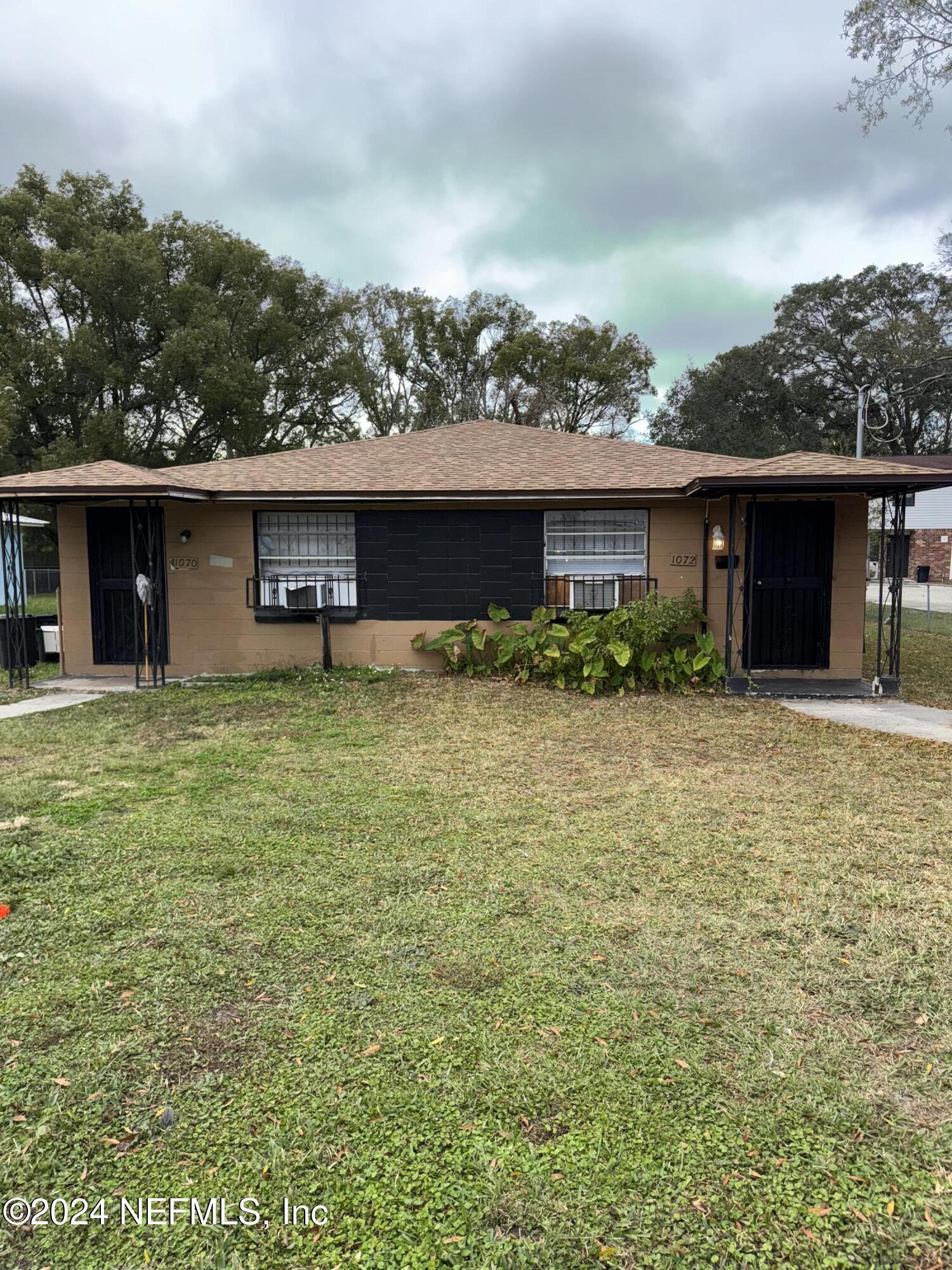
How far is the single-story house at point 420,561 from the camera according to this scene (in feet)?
29.4

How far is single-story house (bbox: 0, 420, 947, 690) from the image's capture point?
8.96 metres

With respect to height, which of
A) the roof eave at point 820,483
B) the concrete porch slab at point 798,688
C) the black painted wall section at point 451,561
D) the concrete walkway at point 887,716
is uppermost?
the roof eave at point 820,483

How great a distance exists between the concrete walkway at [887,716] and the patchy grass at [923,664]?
0.37 metres

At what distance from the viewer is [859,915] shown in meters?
3.08

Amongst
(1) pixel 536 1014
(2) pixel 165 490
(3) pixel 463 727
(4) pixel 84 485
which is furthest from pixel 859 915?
(4) pixel 84 485

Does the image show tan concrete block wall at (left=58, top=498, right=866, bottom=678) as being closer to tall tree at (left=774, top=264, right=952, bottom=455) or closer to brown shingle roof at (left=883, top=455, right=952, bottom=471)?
brown shingle roof at (left=883, top=455, right=952, bottom=471)

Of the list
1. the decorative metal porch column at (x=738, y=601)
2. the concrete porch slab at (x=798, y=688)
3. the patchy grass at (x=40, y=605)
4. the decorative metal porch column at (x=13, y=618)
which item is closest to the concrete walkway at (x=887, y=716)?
the concrete porch slab at (x=798, y=688)

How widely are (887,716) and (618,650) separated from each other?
2741mm

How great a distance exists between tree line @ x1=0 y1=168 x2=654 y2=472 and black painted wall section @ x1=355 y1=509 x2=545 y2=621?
1221 cm

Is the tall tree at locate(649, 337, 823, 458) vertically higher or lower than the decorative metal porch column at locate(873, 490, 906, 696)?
higher

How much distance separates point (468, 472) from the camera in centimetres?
973

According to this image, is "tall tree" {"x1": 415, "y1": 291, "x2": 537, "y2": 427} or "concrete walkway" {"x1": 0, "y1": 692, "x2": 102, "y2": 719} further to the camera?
"tall tree" {"x1": 415, "y1": 291, "x2": 537, "y2": 427}

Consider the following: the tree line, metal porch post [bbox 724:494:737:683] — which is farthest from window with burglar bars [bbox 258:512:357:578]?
the tree line

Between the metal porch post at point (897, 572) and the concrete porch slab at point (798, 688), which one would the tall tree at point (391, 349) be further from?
the metal porch post at point (897, 572)
